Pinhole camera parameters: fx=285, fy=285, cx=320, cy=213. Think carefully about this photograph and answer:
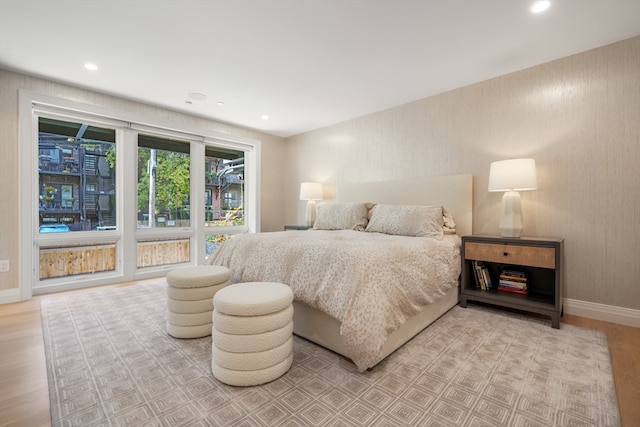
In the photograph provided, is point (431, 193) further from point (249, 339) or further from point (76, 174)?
point (76, 174)

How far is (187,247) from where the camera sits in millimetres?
4508

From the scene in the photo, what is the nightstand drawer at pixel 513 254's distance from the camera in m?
2.39

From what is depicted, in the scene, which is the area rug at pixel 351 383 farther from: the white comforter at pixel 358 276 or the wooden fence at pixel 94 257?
the wooden fence at pixel 94 257

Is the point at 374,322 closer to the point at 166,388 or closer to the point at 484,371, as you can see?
the point at 484,371

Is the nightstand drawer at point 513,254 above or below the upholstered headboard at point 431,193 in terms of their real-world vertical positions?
below

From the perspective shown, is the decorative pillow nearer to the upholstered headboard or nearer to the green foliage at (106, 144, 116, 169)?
the upholstered headboard

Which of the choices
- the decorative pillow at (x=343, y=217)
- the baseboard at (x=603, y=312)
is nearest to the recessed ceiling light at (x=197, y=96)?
the decorative pillow at (x=343, y=217)

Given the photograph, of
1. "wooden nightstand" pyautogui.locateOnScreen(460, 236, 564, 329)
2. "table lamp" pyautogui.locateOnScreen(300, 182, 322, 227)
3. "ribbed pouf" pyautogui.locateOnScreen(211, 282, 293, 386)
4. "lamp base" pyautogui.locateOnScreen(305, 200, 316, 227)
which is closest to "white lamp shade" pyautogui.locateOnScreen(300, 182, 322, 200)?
"table lamp" pyautogui.locateOnScreen(300, 182, 322, 227)

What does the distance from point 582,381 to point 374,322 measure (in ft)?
3.90

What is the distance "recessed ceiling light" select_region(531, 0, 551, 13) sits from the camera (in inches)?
77.2

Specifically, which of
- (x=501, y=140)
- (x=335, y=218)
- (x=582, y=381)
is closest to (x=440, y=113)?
(x=501, y=140)

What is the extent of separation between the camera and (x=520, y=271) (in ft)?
9.19

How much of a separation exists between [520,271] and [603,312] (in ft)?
2.17

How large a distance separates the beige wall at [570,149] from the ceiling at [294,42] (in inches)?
7.8
